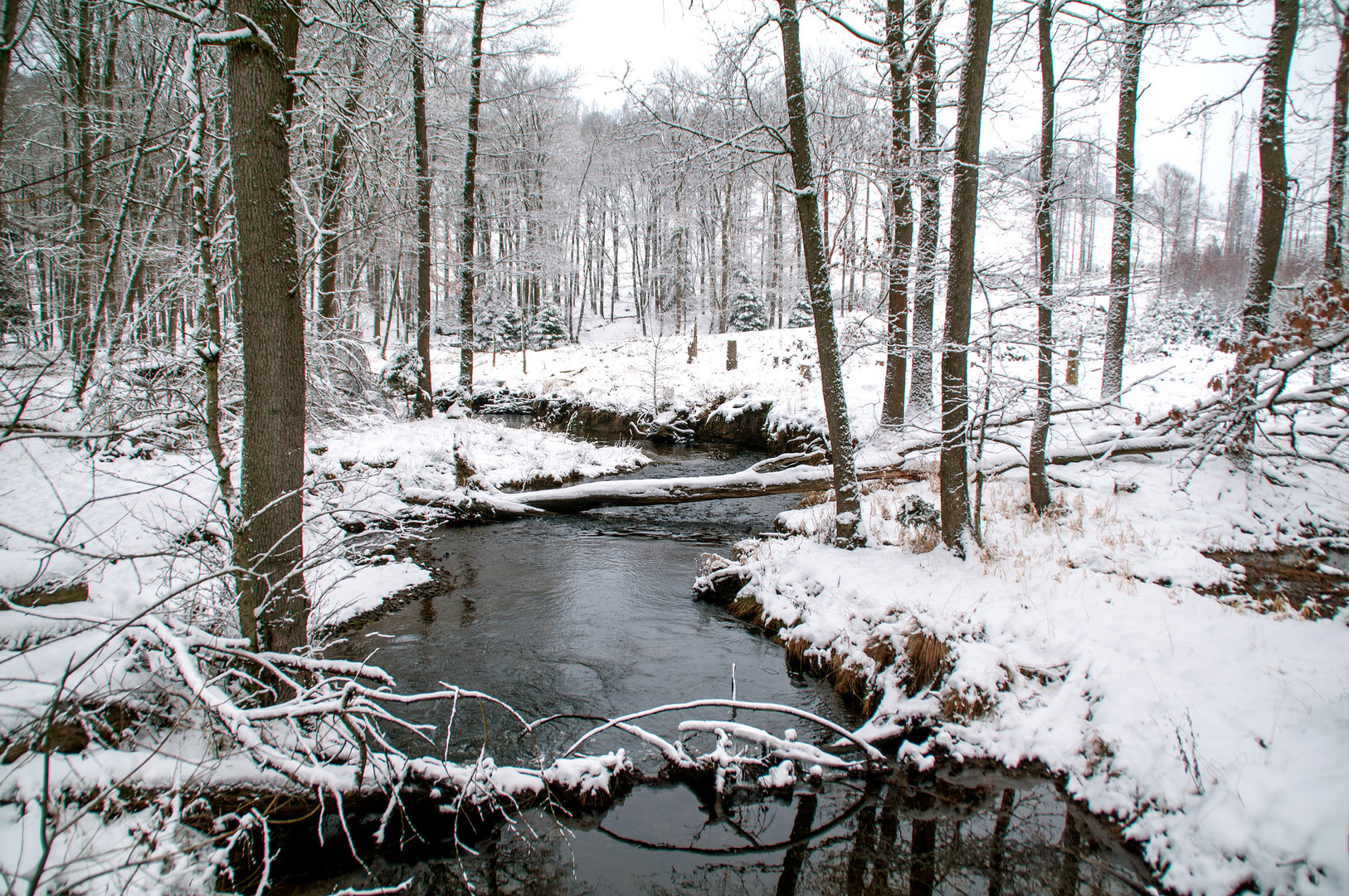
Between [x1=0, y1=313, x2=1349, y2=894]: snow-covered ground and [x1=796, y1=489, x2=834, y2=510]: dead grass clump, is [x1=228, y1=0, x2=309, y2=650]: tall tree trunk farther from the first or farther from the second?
[x1=796, y1=489, x2=834, y2=510]: dead grass clump

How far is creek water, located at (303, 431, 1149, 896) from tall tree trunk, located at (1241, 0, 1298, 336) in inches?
254

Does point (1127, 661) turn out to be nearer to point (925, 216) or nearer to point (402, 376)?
point (925, 216)

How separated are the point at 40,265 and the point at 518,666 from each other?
19.1 m

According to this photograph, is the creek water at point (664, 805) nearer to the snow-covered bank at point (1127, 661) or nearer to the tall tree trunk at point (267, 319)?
the snow-covered bank at point (1127, 661)

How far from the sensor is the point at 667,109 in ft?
19.7

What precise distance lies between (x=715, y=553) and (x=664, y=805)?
4.57 metres

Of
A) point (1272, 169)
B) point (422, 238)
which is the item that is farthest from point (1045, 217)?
point (422, 238)

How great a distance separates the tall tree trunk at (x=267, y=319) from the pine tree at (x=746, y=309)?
26.6 metres

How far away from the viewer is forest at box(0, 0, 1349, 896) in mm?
2979

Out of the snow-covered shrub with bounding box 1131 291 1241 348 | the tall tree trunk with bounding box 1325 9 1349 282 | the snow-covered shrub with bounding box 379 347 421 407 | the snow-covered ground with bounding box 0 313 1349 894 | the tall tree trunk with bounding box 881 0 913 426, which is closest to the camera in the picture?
the snow-covered ground with bounding box 0 313 1349 894

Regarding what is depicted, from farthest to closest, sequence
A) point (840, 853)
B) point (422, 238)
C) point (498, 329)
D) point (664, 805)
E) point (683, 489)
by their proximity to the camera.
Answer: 1. point (498, 329)
2. point (422, 238)
3. point (683, 489)
4. point (664, 805)
5. point (840, 853)

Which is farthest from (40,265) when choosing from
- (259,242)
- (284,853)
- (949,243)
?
(949,243)

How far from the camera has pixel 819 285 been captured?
6035mm

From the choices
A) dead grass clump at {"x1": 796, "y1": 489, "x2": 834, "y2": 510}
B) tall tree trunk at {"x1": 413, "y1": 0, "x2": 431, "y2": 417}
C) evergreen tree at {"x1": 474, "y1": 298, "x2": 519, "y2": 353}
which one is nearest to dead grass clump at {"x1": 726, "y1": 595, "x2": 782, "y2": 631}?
dead grass clump at {"x1": 796, "y1": 489, "x2": 834, "y2": 510}
